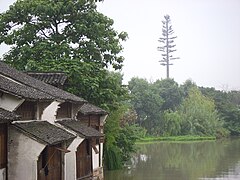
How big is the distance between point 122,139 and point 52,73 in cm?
940

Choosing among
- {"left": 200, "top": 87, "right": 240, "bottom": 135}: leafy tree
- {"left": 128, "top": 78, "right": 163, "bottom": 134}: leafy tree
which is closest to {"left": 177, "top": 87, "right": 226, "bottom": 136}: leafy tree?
{"left": 200, "top": 87, "right": 240, "bottom": 135}: leafy tree

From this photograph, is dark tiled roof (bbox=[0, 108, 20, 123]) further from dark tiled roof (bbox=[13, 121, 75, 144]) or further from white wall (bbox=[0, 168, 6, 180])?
white wall (bbox=[0, 168, 6, 180])

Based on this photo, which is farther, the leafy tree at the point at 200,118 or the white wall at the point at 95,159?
the leafy tree at the point at 200,118

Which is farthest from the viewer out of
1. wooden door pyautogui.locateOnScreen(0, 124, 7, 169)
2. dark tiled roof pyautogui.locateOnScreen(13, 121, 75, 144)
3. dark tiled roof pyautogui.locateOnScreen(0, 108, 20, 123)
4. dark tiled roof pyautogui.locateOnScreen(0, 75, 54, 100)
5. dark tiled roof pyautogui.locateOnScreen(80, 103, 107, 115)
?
dark tiled roof pyautogui.locateOnScreen(80, 103, 107, 115)

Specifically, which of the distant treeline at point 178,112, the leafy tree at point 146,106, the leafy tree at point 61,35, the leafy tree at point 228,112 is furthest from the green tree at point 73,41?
the leafy tree at point 228,112

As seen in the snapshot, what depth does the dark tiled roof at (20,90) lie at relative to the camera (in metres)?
14.1

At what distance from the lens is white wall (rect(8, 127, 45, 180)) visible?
1381cm

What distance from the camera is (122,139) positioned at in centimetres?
3028

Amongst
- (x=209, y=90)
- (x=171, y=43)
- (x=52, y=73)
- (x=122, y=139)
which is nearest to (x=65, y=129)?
(x=52, y=73)

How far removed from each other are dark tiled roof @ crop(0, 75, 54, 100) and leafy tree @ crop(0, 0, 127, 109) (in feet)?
33.8

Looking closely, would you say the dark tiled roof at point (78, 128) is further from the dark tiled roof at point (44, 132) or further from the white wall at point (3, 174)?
the white wall at point (3, 174)

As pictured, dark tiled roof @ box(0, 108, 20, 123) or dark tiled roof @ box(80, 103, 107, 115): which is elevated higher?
dark tiled roof @ box(80, 103, 107, 115)

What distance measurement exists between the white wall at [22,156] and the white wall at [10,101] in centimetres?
67

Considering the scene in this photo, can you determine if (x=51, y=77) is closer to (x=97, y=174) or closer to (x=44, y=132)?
(x=97, y=174)
